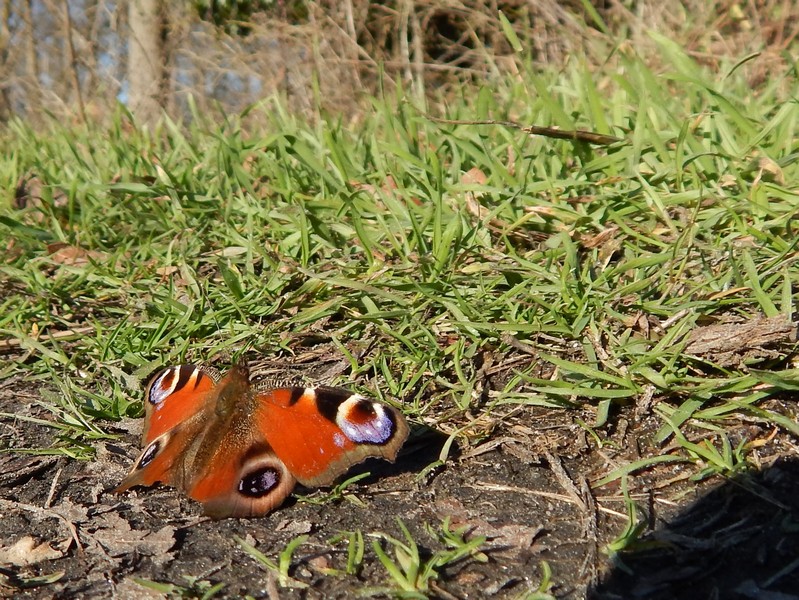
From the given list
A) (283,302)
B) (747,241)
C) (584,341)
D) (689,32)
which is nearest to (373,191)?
(283,302)

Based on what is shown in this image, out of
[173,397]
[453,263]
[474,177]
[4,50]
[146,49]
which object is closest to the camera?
[173,397]

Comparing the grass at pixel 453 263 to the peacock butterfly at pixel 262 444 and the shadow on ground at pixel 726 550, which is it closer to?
the shadow on ground at pixel 726 550

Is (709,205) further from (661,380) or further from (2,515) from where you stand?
(2,515)

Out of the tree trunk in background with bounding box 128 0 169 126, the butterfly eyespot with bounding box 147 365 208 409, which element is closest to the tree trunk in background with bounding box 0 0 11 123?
the tree trunk in background with bounding box 128 0 169 126

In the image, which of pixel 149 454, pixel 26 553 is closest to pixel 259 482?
pixel 149 454

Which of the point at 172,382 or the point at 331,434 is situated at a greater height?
the point at 331,434

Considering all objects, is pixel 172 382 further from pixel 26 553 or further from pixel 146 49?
pixel 146 49
